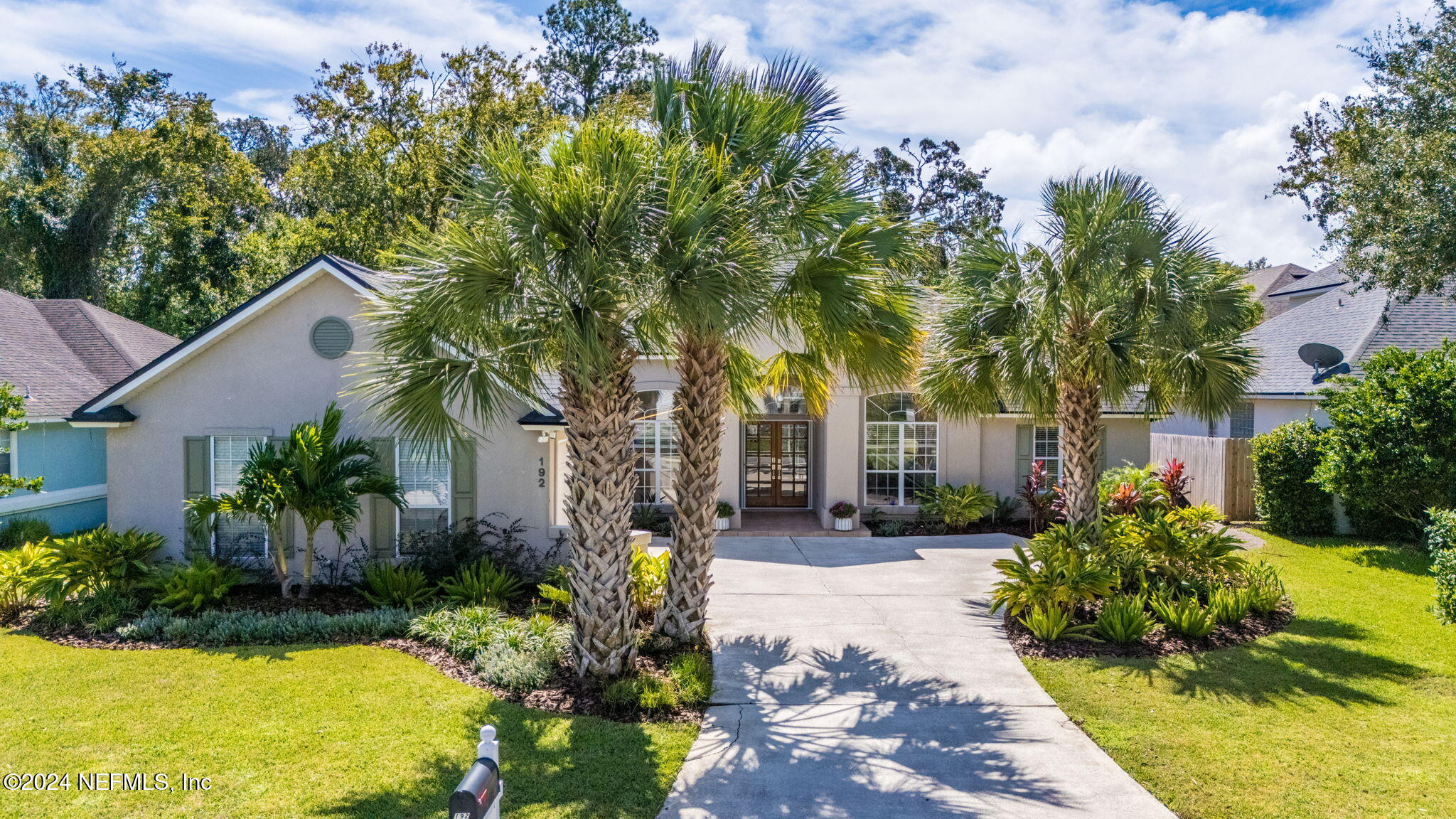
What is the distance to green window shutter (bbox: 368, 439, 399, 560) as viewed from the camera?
12.7 metres

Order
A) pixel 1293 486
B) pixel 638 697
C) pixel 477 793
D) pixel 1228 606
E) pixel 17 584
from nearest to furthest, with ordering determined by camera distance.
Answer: pixel 477 793
pixel 638 697
pixel 1228 606
pixel 17 584
pixel 1293 486

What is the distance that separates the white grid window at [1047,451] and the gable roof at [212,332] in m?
15.0

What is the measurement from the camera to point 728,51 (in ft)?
30.5

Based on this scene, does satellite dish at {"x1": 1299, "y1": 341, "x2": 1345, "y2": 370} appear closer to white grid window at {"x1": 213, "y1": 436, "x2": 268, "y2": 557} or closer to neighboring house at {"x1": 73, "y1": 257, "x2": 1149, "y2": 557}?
neighboring house at {"x1": 73, "y1": 257, "x2": 1149, "y2": 557}

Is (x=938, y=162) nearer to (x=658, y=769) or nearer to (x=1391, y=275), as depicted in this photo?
(x=1391, y=275)

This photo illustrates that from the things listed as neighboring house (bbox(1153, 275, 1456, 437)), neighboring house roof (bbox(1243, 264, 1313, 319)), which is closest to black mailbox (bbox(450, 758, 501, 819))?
neighboring house (bbox(1153, 275, 1456, 437))

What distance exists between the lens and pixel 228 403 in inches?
497

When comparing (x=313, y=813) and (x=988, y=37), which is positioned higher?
(x=988, y=37)

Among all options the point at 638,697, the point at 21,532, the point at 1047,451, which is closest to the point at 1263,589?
the point at 638,697

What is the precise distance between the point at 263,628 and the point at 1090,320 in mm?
11482

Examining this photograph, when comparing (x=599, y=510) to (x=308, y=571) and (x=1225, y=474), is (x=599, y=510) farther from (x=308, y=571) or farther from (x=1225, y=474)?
(x=1225, y=474)

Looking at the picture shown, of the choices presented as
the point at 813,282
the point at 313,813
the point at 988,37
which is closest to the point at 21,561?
the point at 313,813

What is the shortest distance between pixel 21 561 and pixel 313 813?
9.09 metres

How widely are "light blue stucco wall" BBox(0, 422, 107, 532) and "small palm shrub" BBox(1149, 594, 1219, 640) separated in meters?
19.0
